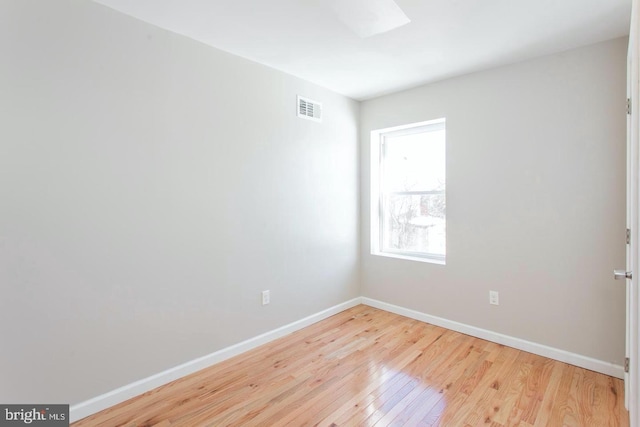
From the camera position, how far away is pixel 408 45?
2408 mm

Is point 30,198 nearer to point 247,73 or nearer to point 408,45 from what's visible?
point 247,73

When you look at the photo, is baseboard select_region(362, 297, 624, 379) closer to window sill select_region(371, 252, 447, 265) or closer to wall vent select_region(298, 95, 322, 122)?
window sill select_region(371, 252, 447, 265)

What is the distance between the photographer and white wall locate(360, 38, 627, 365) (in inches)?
90.5

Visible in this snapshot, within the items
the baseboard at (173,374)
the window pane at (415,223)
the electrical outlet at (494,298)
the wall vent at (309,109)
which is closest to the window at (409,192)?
the window pane at (415,223)

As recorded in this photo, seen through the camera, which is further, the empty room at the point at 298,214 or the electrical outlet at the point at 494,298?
the electrical outlet at the point at 494,298

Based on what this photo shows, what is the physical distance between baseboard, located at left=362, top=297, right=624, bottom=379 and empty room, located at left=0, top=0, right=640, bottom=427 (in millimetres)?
21

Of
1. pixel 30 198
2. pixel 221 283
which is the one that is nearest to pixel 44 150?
pixel 30 198

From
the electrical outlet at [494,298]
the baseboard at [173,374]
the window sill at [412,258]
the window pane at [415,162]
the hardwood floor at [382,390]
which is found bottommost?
the hardwood floor at [382,390]

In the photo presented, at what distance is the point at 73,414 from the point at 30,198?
4.09 feet

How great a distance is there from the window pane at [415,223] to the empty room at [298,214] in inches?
1.2

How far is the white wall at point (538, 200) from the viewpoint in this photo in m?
2.30

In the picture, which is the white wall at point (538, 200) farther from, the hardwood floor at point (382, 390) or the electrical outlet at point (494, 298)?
the hardwood floor at point (382, 390)

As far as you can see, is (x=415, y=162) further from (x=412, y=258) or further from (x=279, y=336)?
(x=279, y=336)

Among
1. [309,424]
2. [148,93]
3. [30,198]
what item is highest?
[148,93]
